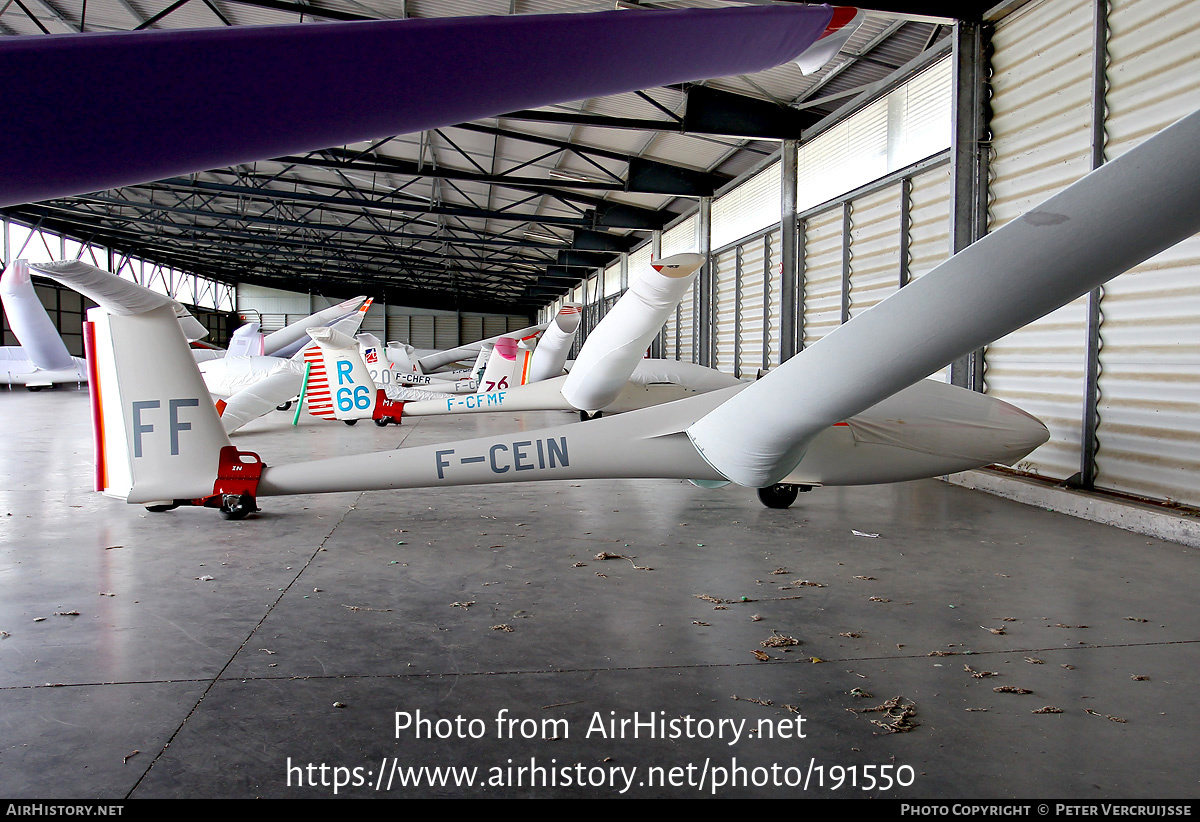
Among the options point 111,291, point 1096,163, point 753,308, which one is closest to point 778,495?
point 1096,163

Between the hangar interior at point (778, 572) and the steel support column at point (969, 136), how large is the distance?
3 centimetres

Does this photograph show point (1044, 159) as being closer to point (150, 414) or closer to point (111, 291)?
point (111, 291)

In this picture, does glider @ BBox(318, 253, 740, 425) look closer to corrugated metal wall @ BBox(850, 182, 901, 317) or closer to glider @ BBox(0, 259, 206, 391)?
corrugated metal wall @ BBox(850, 182, 901, 317)

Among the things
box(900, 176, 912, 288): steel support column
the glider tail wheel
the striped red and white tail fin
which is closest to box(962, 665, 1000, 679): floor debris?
the glider tail wheel

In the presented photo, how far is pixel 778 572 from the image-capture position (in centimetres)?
403

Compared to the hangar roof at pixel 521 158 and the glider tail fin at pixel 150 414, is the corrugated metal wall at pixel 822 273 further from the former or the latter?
the glider tail fin at pixel 150 414

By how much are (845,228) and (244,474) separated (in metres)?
8.28

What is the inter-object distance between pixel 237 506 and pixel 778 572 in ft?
12.9

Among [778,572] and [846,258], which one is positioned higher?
[846,258]

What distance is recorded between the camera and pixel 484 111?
1.61 m

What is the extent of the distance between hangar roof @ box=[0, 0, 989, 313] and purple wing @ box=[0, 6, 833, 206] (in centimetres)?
9

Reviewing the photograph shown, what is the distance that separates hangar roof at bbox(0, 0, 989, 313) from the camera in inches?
373
